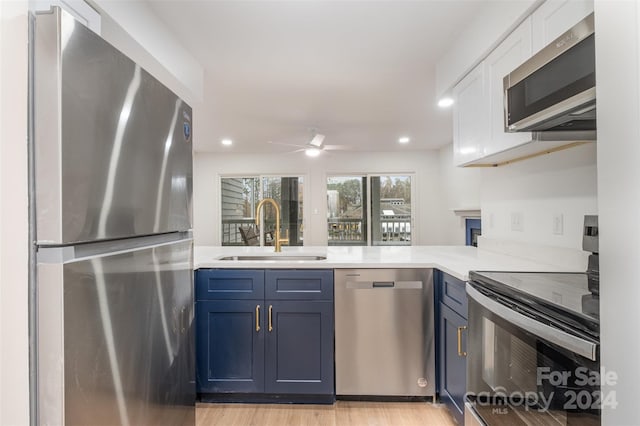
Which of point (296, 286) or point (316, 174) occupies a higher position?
point (316, 174)

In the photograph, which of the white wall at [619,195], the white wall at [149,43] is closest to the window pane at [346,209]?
the white wall at [149,43]

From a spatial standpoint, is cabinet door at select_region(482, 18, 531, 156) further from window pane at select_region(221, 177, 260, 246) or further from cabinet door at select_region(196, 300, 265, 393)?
window pane at select_region(221, 177, 260, 246)

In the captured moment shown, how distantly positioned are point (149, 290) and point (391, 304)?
1.49 m

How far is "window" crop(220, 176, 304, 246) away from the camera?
21.8 feet

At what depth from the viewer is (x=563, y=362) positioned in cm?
87

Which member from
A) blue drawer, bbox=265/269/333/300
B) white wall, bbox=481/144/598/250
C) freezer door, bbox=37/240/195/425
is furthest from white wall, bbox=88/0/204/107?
white wall, bbox=481/144/598/250

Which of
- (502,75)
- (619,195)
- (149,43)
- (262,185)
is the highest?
(149,43)

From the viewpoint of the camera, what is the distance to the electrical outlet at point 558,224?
175 cm

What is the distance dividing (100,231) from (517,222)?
7.40 ft

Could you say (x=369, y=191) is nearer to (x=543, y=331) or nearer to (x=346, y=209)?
(x=346, y=209)

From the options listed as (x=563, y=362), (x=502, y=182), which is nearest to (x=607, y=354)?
(x=563, y=362)

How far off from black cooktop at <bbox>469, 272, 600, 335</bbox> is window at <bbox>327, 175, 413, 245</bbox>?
16.9 feet

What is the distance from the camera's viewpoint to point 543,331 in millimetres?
934

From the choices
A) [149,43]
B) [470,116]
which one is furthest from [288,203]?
[149,43]
